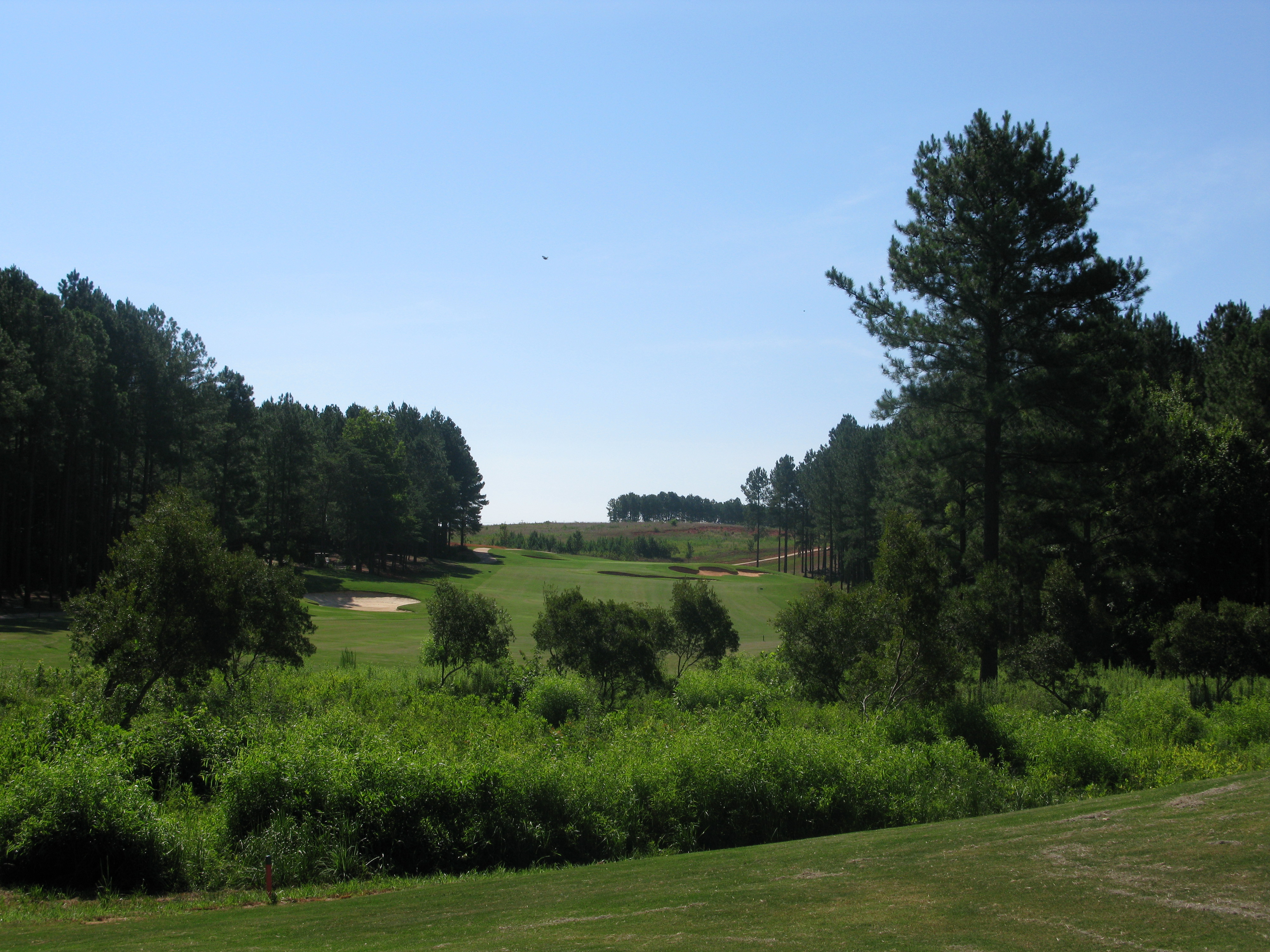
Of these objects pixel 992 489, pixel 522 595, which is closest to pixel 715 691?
pixel 992 489

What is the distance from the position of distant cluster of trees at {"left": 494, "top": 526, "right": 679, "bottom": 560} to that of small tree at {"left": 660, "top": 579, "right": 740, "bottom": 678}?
270 feet

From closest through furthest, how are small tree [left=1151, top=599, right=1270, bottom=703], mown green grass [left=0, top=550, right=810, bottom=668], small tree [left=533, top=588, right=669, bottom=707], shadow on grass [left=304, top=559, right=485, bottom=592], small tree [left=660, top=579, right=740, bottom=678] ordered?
1. small tree [left=1151, top=599, right=1270, bottom=703]
2. small tree [left=533, top=588, right=669, bottom=707]
3. small tree [left=660, top=579, right=740, bottom=678]
4. mown green grass [left=0, top=550, right=810, bottom=668]
5. shadow on grass [left=304, top=559, right=485, bottom=592]

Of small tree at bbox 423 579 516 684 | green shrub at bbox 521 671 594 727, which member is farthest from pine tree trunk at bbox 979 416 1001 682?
small tree at bbox 423 579 516 684

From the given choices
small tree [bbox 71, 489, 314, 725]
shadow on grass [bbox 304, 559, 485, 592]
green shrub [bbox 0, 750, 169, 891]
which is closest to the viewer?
green shrub [bbox 0, 750, 169, 891]

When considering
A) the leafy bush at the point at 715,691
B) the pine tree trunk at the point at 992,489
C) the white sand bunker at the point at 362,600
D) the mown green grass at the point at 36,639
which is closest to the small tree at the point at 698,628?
the leafy bush at the point at 715,691

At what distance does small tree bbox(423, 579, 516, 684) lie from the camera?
93.9 ft

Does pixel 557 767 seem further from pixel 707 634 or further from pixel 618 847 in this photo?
pixel 707 634

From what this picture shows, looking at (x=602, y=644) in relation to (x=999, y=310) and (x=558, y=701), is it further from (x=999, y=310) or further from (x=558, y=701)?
(x=999, y=310)

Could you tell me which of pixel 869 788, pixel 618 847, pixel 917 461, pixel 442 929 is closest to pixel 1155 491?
pixel 917 461

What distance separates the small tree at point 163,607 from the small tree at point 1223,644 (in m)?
24.9

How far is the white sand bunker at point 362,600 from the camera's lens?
2030 inches

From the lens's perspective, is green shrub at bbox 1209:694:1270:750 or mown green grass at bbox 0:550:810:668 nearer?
green shrub at bbox 1209:694:1270:750

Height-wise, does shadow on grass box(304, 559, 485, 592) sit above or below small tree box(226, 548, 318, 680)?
below

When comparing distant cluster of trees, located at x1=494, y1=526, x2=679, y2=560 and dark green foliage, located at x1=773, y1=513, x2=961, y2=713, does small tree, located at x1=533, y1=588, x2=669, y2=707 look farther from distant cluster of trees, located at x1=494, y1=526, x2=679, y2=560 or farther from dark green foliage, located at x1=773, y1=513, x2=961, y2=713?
distant cluster of trees, located at x1=494, y1=526, x2=679, y2=560
